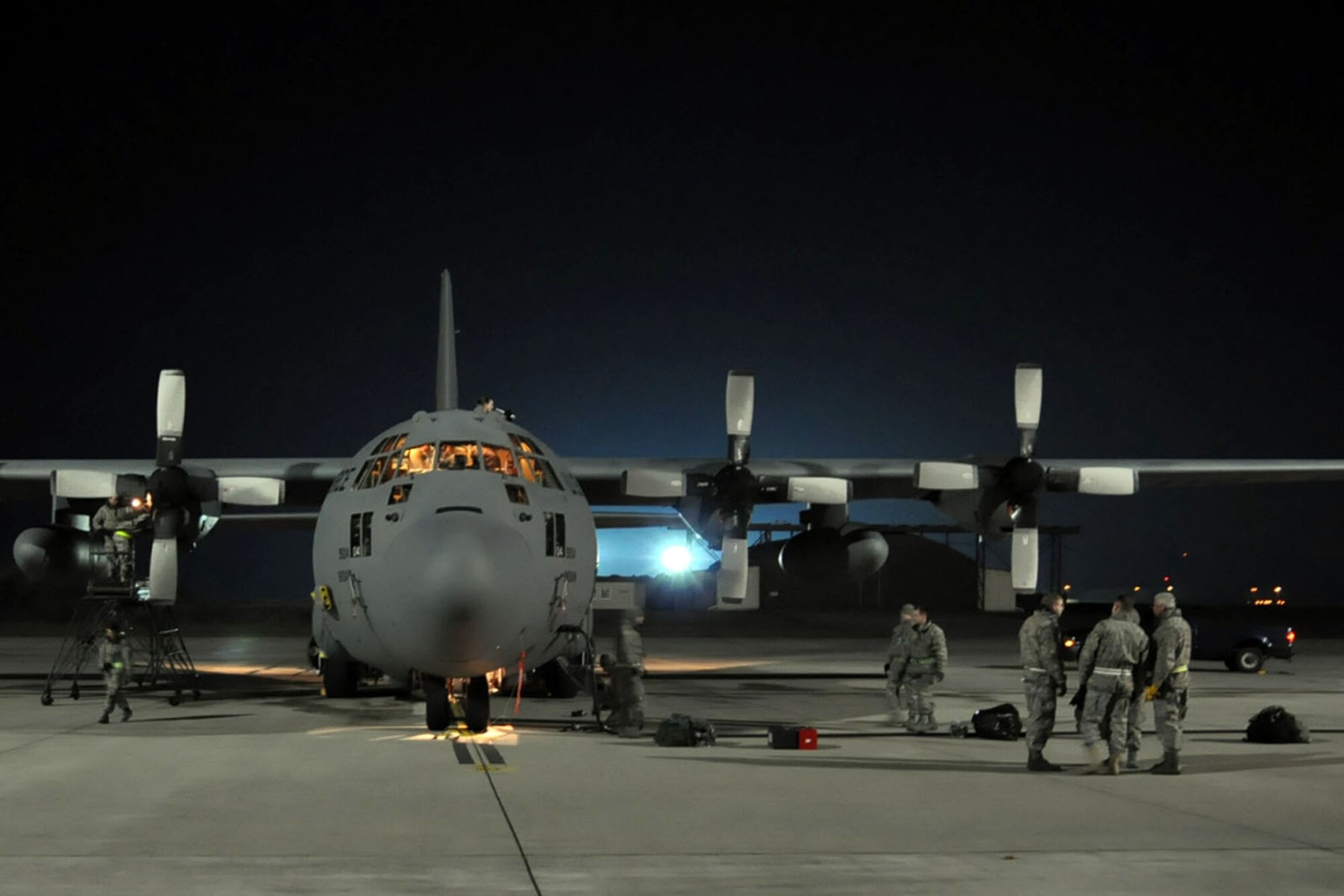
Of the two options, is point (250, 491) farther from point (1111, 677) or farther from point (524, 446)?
point (1111, 677)

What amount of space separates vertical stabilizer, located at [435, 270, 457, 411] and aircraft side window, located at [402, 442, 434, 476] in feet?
19.6

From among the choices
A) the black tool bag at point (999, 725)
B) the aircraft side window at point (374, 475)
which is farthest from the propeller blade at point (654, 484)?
the black tool bag at point (999, 725)

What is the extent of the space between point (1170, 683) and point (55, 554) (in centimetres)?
1589

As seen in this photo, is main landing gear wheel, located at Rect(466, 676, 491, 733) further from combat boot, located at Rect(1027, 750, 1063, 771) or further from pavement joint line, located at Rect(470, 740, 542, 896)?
combat boot, located at Rect(1027, 750, 1063, 771)

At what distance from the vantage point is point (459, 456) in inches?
610

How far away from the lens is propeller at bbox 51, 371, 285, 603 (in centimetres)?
2005

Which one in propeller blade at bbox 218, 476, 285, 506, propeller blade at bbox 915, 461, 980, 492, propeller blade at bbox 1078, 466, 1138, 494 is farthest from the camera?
propeller blade at bbox 1078, 466, 1138, 494

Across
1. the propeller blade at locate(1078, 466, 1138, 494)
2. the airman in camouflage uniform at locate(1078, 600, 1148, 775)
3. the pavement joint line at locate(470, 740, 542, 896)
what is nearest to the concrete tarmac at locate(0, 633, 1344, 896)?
the pavement joint line at locate(470, 740, 542, 896)

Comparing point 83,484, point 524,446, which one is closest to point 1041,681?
point 524,446

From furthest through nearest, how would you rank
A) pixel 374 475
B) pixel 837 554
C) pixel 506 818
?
pixel 837 554, pixel 374 475, pixel 506 818

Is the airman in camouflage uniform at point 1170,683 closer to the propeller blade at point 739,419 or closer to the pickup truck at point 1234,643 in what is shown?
the propeller blade at point 739,419

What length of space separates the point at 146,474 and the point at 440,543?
9.40m

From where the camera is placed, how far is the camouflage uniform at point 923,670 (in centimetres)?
1591

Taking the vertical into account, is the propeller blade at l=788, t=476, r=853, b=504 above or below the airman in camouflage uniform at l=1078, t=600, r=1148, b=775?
above
